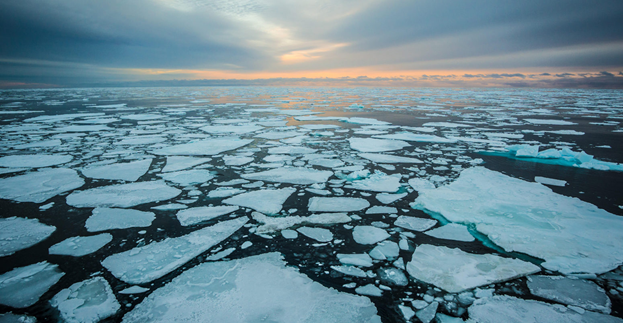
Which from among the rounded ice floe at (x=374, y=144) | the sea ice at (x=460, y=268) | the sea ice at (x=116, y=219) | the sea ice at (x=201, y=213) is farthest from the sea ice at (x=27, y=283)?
the rounded ice floe at (x=374, y=144)

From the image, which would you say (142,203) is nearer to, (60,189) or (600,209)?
(60,189)

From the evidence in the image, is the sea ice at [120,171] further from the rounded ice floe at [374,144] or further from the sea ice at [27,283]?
the rounded ice floe at [374,144]

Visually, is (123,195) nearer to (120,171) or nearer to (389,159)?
(120,171)

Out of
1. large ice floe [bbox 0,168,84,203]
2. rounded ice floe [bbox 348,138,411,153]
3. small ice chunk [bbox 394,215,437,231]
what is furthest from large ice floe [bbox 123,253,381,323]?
rounded ice floe [bbox 348,138,411,153]

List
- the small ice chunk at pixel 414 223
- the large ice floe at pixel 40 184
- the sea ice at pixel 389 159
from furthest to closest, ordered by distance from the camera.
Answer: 1. the sea ice at pixel 389 159
2. the large ice floe at pixel 40 184
3. the small ice chunk at pixel 414 223

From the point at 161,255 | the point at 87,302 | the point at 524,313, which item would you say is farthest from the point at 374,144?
the point at 87,302

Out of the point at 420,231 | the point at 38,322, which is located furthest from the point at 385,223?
the point at 38,322

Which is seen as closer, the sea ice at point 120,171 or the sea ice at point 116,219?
the sea ice at point 116,219
